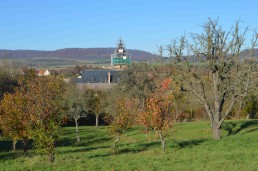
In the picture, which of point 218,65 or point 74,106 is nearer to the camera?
point 218,65

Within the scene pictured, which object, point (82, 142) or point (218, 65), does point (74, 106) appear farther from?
point (218, 65)

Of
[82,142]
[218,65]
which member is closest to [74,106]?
[82,142]

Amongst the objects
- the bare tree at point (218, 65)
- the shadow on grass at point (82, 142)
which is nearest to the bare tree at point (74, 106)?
the shadow on grass at point (82, 142)

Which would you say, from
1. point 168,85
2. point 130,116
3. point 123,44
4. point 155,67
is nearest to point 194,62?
point 155,67

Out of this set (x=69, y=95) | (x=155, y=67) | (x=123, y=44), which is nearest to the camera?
(x=155, y=67)

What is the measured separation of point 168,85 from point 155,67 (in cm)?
2512

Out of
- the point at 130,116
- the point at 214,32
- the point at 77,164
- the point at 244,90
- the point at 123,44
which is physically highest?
the point at 123,44

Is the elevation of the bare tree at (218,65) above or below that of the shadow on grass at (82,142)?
above

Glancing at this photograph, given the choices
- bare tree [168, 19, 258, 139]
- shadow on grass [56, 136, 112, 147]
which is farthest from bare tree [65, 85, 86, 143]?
bare tree [168, 19, 258, 139]

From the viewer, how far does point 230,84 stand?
28156 mm

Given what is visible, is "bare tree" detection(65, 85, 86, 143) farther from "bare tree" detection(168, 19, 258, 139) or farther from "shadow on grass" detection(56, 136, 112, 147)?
"bare tree" detection(168, 19, 258, 139)

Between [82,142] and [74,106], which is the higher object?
[74,106]

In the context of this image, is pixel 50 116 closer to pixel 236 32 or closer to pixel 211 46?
pixel 211 46

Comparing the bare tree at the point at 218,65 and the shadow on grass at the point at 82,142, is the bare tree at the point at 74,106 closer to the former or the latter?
the shadow on grass at the point at 82,142
